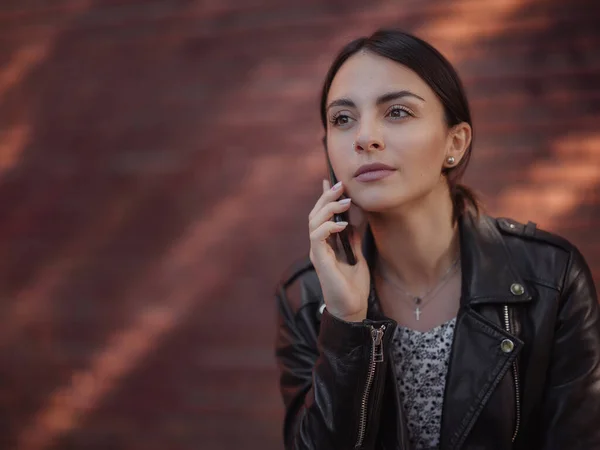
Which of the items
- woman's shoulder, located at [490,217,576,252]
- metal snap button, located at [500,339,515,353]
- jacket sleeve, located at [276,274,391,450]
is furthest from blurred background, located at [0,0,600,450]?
jacket sleeve, located at [276,274,391,450]

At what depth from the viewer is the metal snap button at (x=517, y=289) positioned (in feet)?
5.73

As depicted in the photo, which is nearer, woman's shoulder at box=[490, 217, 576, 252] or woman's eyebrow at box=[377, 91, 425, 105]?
woman's eyebrow at box=[377, 91, 425, 105]

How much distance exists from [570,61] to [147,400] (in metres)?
2.42

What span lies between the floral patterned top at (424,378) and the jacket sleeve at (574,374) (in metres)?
0.28

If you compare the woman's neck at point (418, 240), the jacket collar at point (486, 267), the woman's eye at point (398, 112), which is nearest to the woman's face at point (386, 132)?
the woman's eye at point (398, 112)

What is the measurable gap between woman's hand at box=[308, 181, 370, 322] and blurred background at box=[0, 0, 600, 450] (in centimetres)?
114

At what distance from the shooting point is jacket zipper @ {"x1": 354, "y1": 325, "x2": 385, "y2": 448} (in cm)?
165

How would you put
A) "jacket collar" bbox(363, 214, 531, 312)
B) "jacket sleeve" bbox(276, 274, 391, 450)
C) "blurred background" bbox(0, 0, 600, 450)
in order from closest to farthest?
1. "jacket sleeve" bbox(276, 274, 391, 450)
2. "jacket collar" bbox(363, 214, 531, 312)
3. "blurred background" bbox(0, 0, 600, 450)

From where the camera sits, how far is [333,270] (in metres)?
1.69

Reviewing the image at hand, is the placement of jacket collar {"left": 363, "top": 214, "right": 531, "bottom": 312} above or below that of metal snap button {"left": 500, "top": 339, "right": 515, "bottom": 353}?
above

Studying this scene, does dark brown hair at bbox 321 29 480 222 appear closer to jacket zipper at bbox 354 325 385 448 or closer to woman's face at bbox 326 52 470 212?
woman's face at bbox 326 52 470 212

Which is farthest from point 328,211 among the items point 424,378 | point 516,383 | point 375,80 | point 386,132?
point 516,383

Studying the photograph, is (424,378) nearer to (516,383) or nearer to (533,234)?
(516,383)

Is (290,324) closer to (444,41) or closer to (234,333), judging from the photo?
(234,333)
